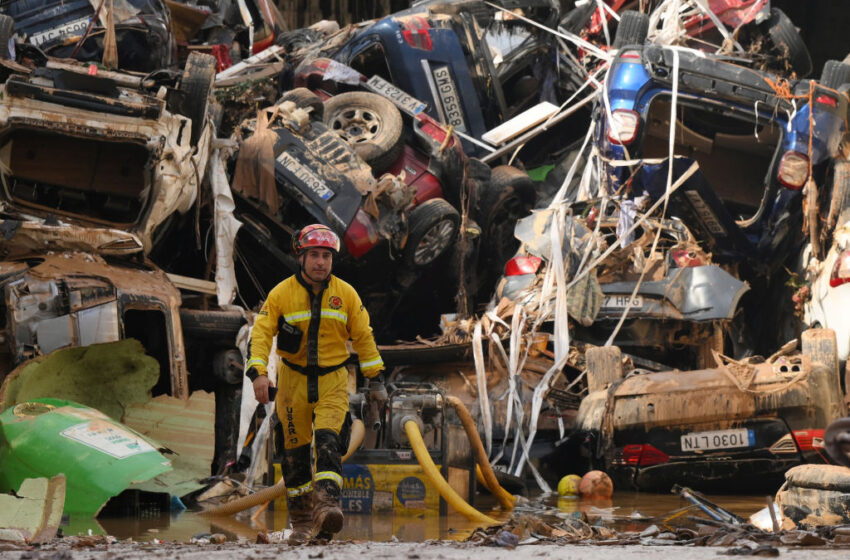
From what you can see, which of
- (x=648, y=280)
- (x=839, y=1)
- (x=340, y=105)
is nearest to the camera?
(x=648, y=280)

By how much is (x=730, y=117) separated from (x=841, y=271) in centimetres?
253

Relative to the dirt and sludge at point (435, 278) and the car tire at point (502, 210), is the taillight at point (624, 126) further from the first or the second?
the car tire at point (502, 210)

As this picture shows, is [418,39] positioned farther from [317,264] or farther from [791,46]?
[317,264]

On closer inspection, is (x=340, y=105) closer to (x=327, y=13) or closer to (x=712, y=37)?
(x=712, y=37)

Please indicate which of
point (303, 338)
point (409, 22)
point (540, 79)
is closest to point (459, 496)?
point (303, 338)

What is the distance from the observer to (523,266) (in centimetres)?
1126

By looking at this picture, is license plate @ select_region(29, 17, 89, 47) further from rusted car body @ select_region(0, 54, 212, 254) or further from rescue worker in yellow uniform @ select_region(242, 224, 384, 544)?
rescue worker in yellow uniform @ select_region(242, 224, 384, 544)

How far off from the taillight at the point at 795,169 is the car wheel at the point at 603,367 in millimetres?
3072

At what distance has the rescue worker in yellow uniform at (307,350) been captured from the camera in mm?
5703

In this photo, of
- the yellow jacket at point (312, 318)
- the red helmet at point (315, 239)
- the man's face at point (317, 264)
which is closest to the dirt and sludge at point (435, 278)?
the yellow jacket at point (312, 318)

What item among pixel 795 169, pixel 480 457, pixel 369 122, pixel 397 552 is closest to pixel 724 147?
pixel 795 169

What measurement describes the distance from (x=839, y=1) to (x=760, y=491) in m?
14.1

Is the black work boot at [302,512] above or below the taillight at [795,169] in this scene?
below

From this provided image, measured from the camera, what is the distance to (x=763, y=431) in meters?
8.20
